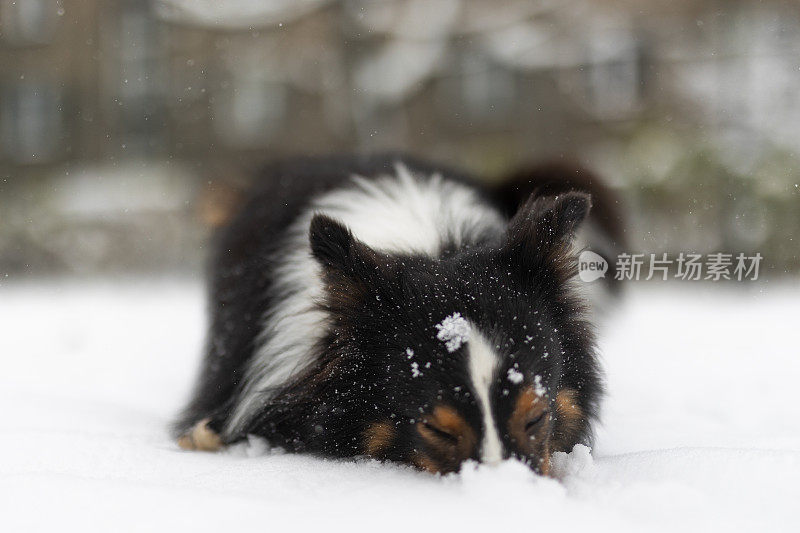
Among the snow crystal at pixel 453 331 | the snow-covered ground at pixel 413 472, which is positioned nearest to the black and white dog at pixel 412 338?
the snow crystal at pixel 453 331

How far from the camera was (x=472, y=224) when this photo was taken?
3025 mm

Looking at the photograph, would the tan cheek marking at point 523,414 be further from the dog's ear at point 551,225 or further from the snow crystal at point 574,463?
the dog's ear at point 551,225

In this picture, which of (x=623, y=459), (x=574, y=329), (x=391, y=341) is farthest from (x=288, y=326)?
(x=623, y=459)

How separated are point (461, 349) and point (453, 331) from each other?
6 centimetres

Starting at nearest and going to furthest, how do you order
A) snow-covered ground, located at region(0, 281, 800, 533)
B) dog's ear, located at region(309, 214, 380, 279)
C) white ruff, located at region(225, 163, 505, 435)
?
snow-covered ground, located at region(0, 281, 800, 533) < dog's ear, located at region(309, 214, 380, 279) < white ruff, located at region(225, 163, 505, 435)

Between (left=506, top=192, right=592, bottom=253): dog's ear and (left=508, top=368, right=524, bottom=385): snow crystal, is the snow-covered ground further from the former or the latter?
(left=506, top=192, right=592, bottom=253): dog's ear

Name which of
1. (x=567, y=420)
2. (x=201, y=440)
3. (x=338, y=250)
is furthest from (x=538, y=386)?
(x=201, y=440)

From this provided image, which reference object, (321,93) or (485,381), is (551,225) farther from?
(321,93)

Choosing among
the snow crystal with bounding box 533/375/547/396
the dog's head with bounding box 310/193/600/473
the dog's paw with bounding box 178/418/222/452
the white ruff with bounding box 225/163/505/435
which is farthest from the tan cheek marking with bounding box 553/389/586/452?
the dog's paw with bounding box 178/418/222/452

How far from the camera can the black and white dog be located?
220cm

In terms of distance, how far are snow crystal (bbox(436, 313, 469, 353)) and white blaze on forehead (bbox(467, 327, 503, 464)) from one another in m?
0.02

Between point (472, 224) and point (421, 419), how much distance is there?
3.33ft

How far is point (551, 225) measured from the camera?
2.53 meters

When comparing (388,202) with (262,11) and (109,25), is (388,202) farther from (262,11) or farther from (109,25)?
(109,25)
